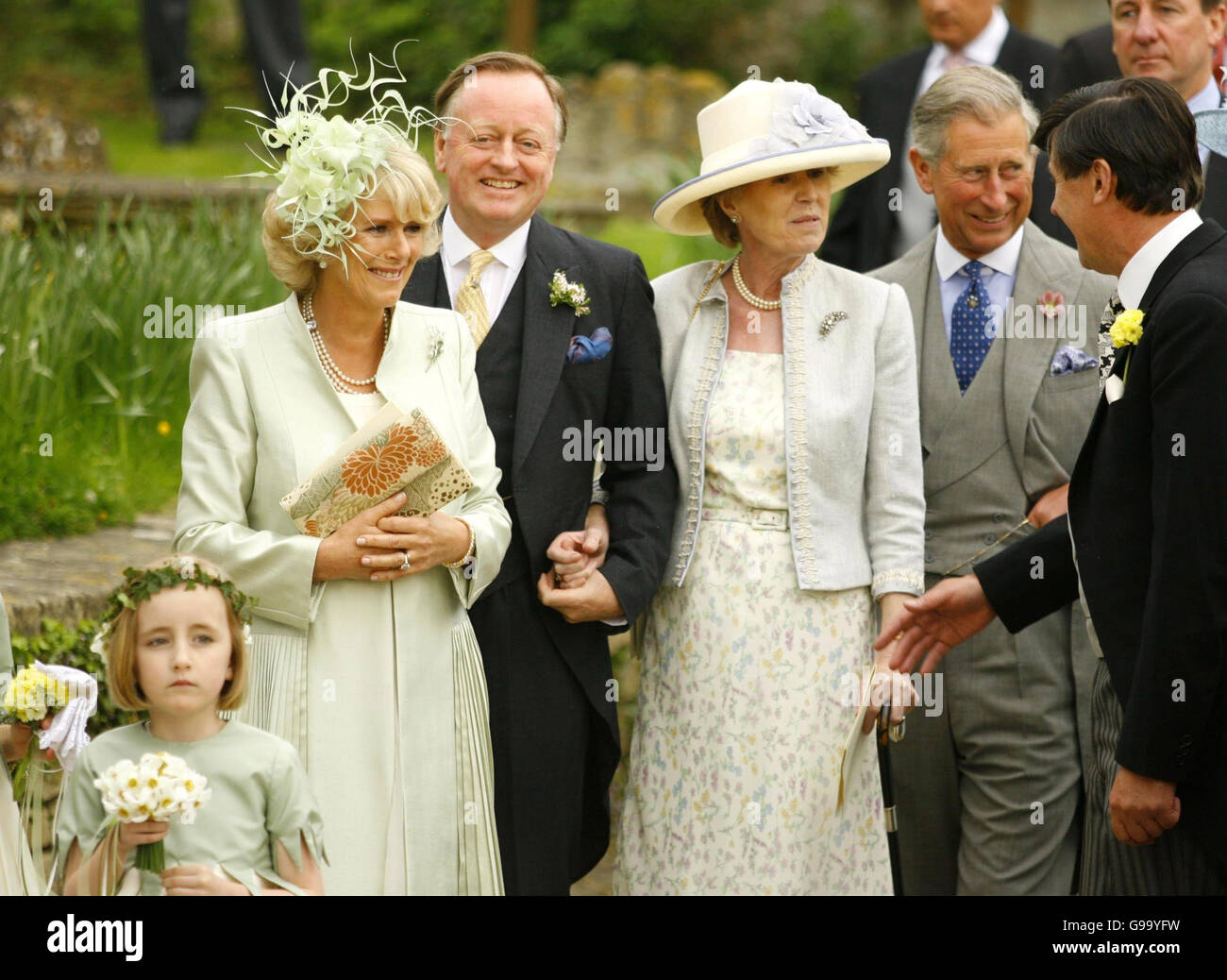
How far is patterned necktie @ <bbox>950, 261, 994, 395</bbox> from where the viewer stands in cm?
429

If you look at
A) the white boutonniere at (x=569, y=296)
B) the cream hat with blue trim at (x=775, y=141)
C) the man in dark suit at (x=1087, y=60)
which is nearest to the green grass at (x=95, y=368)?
the white boutonniere at (x=569, y=296)

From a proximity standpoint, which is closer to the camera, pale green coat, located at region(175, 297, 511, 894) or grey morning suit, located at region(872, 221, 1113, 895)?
pale green coat, located at region(175, 297, 511, 894)

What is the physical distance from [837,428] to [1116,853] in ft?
3.81

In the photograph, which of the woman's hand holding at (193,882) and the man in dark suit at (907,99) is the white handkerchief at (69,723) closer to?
the woman's hand holding at (193,882)

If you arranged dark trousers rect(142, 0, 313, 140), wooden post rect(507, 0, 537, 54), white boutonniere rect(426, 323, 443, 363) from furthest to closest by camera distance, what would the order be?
1. wooden post rect(507, 0, 537, 54)
2. dark trousers rect(142, 0, 313, 140)
3. white boutonniere rect(426, 323, 443, 363)

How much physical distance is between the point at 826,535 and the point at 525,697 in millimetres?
821

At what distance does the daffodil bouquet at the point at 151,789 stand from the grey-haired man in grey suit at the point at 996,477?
2.07 meters

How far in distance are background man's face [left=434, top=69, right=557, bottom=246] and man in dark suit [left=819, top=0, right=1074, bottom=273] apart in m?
1.97

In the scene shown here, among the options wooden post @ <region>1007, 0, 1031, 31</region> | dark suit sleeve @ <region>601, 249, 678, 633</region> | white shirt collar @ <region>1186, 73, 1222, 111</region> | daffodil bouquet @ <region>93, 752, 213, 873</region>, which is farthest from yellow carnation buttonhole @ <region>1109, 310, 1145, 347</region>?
wooden post @ <region>1007, 0, 1031, 31</region>

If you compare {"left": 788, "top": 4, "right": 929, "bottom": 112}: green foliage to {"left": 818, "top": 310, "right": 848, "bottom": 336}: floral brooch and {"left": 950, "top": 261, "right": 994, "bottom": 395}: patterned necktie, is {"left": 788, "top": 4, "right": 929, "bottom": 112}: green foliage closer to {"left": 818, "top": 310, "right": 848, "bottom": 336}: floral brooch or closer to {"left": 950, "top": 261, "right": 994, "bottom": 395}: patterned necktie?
{"left": 950, "top": 261, "right": 994, "bottom": 395}: patterned necktie

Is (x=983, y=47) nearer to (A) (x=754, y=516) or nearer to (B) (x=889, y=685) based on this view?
(A) (x=754, y=516)

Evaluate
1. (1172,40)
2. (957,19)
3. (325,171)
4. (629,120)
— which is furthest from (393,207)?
(629,120)
